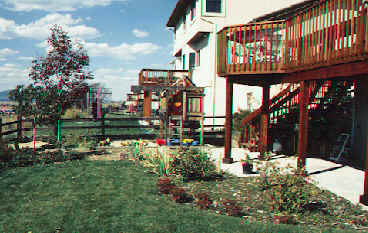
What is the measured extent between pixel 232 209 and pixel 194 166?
2.44 metres

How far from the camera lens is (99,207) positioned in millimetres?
5633

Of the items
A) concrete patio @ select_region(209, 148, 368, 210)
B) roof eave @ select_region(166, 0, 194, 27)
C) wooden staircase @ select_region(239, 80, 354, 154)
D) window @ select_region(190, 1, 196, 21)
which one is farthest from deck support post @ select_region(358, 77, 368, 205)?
roof eave @ select_region(166, 0, 194, 27)

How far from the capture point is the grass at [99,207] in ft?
15.6

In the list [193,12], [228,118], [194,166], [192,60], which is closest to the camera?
[194,166]

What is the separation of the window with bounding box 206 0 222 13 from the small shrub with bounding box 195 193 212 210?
1575 centimetres

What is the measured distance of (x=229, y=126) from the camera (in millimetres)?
9984

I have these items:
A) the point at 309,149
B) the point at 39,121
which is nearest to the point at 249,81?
the point at 309,149

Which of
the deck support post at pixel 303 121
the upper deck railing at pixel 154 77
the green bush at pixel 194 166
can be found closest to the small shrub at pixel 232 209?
the green bush at pixel 194 166

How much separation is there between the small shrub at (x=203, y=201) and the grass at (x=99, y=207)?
205 millimetres

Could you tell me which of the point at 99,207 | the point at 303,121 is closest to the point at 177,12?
the point at 303,121

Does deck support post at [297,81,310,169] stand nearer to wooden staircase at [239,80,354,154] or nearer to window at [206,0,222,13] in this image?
wooden staircase at [239,80,354,154]

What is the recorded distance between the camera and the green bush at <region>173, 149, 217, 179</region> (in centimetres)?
775

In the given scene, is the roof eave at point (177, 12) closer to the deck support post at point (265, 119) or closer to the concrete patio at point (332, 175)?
the deck support post at point (265, 119)

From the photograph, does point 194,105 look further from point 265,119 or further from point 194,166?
point 194,166
